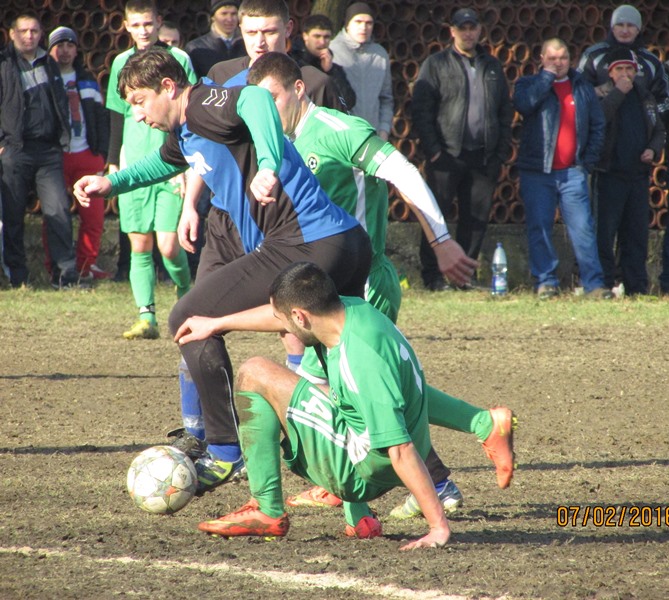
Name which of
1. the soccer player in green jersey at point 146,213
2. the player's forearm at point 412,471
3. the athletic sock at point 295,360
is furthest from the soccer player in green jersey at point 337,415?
the soccer player in green jersey at point 146,213

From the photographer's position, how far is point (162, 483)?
520cm

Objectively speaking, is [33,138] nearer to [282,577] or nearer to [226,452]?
[226,452]

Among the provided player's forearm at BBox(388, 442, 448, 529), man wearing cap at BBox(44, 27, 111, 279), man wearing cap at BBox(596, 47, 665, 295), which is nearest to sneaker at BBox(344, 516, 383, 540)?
player's forearm at BBox(388, 442, 448, 529)

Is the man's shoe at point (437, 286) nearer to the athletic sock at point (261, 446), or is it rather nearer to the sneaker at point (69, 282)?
the sneaker at point (69, 282)

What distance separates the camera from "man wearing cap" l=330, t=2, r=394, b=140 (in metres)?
12.9

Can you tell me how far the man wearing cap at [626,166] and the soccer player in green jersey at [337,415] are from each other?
29.7ft

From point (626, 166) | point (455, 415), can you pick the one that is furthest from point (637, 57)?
point (455, 415)

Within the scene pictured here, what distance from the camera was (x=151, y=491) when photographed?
5.20 metres

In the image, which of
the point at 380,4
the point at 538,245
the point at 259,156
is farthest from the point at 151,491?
the point at 380,4

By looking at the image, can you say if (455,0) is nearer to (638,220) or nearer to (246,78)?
(638,220)

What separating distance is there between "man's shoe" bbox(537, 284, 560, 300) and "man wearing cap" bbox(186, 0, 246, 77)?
12.8 ft

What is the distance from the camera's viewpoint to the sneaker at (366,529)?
16.5 feet

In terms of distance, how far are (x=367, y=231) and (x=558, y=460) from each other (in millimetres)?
1624

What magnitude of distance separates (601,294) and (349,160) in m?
7.94
